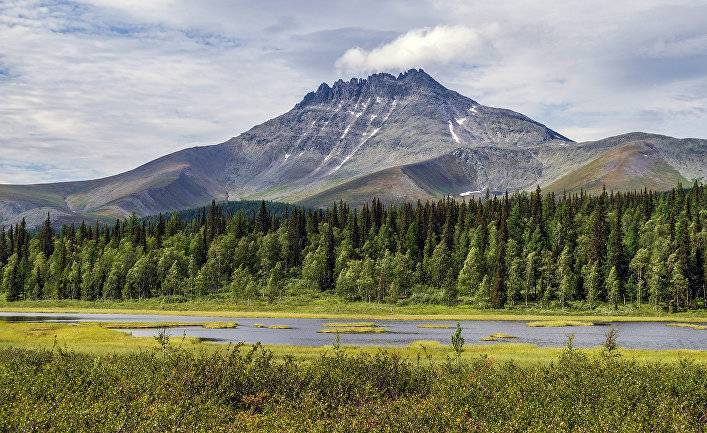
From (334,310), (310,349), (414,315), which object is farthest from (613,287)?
(310,349)

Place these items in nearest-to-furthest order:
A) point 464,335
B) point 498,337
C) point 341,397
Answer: point 341,397 → point 498,337 → point 464,335

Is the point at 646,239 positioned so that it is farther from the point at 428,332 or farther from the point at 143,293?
the point at 143,293

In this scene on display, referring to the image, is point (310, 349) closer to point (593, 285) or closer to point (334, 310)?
point (334, 310)

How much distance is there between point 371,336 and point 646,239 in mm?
125672

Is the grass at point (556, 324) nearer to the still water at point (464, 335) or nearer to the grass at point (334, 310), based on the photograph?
the still water at point (464, 335)

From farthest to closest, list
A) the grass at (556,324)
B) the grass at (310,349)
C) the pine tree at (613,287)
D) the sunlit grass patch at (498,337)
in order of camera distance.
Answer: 1. the pine tree at (613,287)
2. the grass at (556,324)
3. the sunlit grass patch at (498,337)
4. the grass at (310,349)

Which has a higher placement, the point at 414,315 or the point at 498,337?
the point at 498,337

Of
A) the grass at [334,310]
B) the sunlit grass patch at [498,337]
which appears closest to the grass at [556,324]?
the grass at [334,310]

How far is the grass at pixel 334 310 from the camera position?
458 ft

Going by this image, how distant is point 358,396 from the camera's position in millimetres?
30891

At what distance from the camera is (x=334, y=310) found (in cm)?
15625

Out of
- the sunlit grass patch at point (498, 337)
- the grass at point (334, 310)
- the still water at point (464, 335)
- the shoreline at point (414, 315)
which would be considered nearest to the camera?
the still water at point (464, 335)

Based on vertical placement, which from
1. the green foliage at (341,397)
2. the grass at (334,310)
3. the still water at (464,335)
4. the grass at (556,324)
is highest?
the green foliage at (341,397)

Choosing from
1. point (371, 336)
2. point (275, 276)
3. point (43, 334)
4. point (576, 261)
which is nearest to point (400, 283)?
point (275, 276)
